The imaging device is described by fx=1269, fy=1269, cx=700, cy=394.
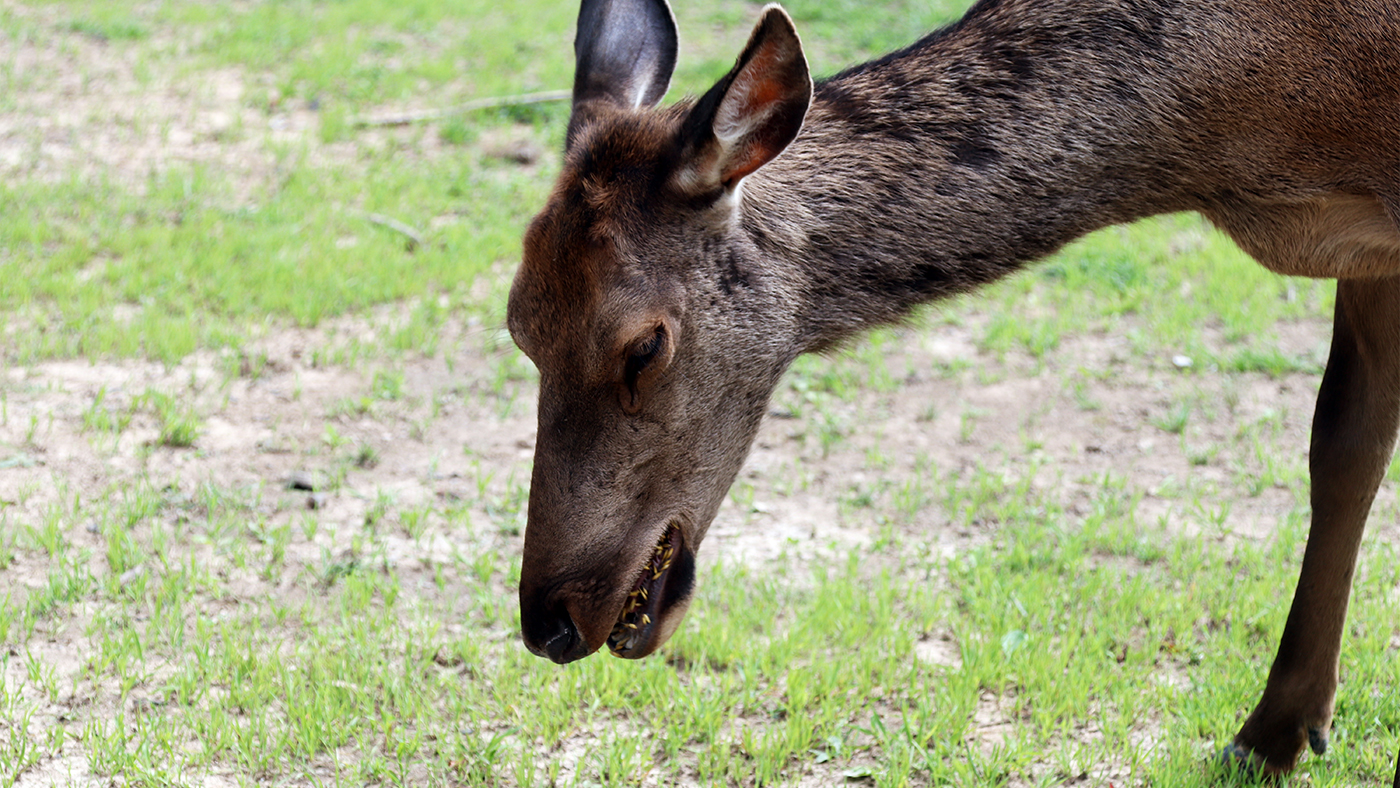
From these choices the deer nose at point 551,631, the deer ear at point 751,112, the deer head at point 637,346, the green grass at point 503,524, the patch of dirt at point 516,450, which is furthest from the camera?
the patch of dirt at point 516,450

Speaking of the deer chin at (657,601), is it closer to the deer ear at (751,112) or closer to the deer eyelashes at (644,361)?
the deer eyelashes at (644,361)

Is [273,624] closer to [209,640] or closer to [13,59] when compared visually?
[209,640]

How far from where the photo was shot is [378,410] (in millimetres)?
5871

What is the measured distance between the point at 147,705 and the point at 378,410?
2133 mm

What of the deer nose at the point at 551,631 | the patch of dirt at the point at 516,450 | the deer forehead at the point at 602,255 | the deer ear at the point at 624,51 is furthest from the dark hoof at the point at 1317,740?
the deer ear at the point at 624,51

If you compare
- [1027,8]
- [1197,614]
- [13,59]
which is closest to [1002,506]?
[1197,614]

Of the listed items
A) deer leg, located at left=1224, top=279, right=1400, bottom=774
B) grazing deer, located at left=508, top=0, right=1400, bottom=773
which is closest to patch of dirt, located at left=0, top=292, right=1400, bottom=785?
deer leg, located at left=1224, top=279, right=1400, bottom=774

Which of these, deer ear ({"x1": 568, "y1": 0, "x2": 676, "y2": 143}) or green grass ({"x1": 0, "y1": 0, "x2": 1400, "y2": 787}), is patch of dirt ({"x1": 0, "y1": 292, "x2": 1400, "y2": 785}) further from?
deer ear ({"x1": 568, "y1": 0, "x2": 676, "y2": 143})

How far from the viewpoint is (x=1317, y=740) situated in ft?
12.6

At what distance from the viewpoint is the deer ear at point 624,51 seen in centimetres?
375

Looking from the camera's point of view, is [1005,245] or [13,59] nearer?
[1005,245]

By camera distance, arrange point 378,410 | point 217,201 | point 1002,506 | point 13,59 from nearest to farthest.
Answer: point 1002,506, point 378,410, point 217,201, point 13,59

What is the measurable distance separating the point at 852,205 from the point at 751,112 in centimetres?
49

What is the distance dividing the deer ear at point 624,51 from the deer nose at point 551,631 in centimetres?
149
